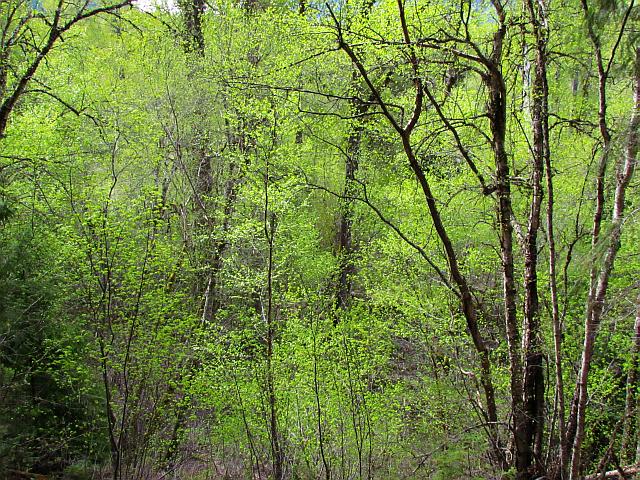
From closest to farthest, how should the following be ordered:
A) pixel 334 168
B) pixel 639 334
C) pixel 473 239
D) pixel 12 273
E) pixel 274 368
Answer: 1. pixel 639 334
2. pixel 12 273
3. pixel 274 368
4. pixel 473 239
5. pixel 334 168

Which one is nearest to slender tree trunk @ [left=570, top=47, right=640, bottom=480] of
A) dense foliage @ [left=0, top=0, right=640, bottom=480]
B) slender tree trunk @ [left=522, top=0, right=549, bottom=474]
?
dense foliage @ [left=0, top=0, right=640, bottom=480]

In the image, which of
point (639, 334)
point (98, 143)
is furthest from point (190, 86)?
point (639, 334)

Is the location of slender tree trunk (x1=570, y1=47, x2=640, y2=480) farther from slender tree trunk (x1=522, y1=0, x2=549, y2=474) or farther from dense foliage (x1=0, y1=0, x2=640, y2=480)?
slender tree trunk (x1=522, y1=0, x2=549, y2=474)

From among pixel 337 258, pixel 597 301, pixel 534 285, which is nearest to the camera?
pixel 597 301

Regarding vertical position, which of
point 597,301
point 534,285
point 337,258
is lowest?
point 597,301

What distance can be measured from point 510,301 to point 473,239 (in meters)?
6.73

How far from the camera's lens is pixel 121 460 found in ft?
24.7

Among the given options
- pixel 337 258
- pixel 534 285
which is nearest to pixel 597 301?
pixel 534 285

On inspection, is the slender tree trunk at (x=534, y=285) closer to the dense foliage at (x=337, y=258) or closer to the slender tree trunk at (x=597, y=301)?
the dense foliage at (x=337, y=258)

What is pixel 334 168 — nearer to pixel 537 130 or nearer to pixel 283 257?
pixel 283 257

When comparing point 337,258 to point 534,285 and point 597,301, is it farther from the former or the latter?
point 597,301

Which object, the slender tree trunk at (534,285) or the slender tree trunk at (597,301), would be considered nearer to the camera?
the slender tree trunk at (597,301)

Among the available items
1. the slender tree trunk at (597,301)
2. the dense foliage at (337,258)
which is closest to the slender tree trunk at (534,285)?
Answer: the dense foliage at (337,258)

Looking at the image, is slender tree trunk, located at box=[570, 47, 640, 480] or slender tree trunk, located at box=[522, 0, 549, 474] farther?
slender tree trunk, located at box=[522, 0, 549, 474]
